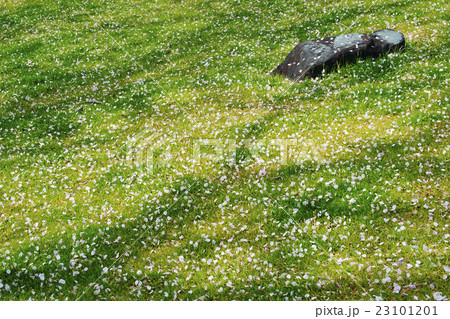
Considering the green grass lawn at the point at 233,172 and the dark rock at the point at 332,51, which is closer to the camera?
the green grass lawn at the point at 233,172

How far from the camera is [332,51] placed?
1232cm

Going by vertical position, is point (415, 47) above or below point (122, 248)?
above

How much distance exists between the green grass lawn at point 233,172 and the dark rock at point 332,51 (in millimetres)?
429

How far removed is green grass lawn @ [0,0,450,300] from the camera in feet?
20.7

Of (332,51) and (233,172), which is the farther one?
(332,51)

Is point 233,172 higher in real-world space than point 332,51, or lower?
lower

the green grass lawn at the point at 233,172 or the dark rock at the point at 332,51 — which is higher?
the dark rock at the point at 332,51

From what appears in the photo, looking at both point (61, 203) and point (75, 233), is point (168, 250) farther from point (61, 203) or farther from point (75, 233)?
point (61, 203)

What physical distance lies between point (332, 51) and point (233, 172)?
20.6 feet

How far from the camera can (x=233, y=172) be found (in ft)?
29.7

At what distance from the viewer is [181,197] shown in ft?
27.7

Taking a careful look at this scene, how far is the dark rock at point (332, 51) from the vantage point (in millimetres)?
12289

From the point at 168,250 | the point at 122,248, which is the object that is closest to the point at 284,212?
the point at 168,250

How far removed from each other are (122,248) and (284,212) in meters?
3.43
